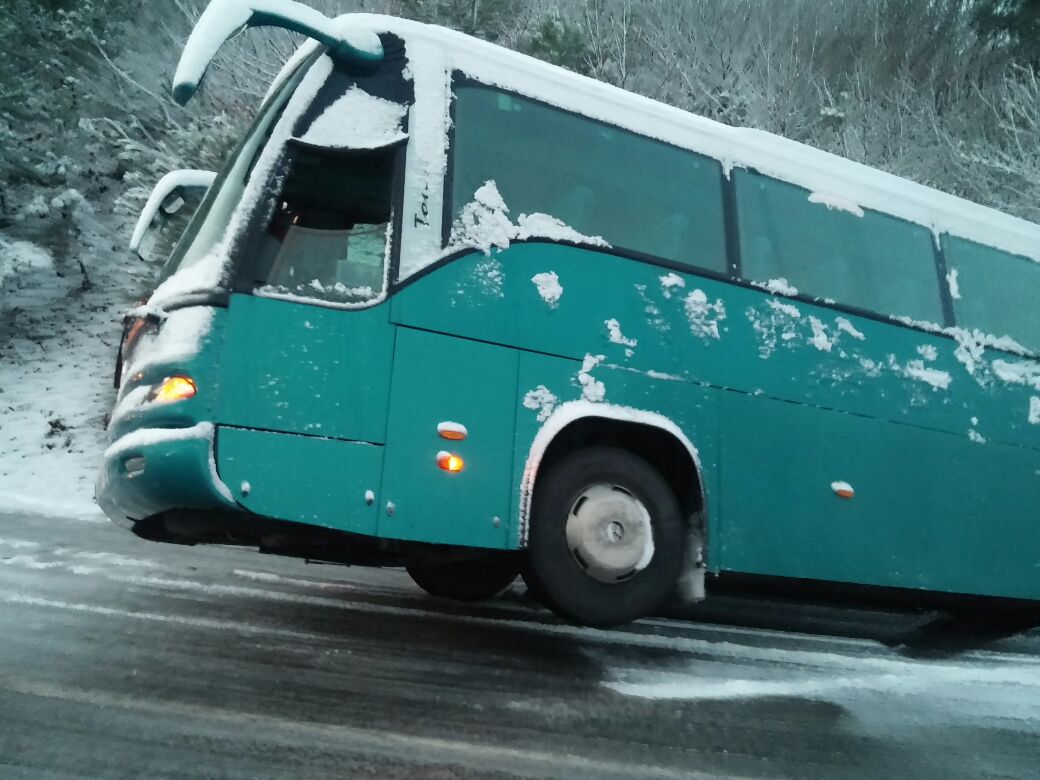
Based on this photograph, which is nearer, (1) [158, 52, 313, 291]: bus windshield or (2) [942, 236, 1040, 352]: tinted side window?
(1) [158, 52, 313, 291]: bus windshield

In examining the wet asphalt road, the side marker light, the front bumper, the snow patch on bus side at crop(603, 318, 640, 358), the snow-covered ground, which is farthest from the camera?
the snow-covered ground

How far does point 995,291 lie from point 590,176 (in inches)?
142

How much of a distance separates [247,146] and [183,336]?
1318 millimetres

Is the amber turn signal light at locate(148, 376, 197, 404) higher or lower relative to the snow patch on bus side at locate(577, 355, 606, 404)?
lower

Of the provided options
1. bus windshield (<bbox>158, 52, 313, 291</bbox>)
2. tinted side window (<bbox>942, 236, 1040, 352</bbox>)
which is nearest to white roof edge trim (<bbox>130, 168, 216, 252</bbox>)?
bus windshield (<bbox>158, 52, 313, 291</bbox>)

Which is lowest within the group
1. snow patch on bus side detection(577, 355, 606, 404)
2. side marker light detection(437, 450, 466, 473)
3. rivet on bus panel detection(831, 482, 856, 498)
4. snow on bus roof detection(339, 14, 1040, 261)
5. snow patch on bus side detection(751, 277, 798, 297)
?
side marker light detection(437, 450, 466, 473)

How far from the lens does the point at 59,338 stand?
2088 cm

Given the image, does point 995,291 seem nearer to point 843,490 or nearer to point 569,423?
point 843,490

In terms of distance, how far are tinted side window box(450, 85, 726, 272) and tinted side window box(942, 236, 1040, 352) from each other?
225cm

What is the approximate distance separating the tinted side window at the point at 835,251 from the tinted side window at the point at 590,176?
0.28 metres

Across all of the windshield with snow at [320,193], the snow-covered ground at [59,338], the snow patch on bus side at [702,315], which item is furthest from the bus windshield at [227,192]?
the snow-covered ground at [59,338]

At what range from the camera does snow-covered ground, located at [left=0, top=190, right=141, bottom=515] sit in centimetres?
1459

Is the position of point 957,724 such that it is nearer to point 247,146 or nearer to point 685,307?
point 685,307

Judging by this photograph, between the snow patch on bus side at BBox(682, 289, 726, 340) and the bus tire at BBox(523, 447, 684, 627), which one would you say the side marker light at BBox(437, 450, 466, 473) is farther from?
the snow patch on bus side at BBox(682, 289, 726, 340)
